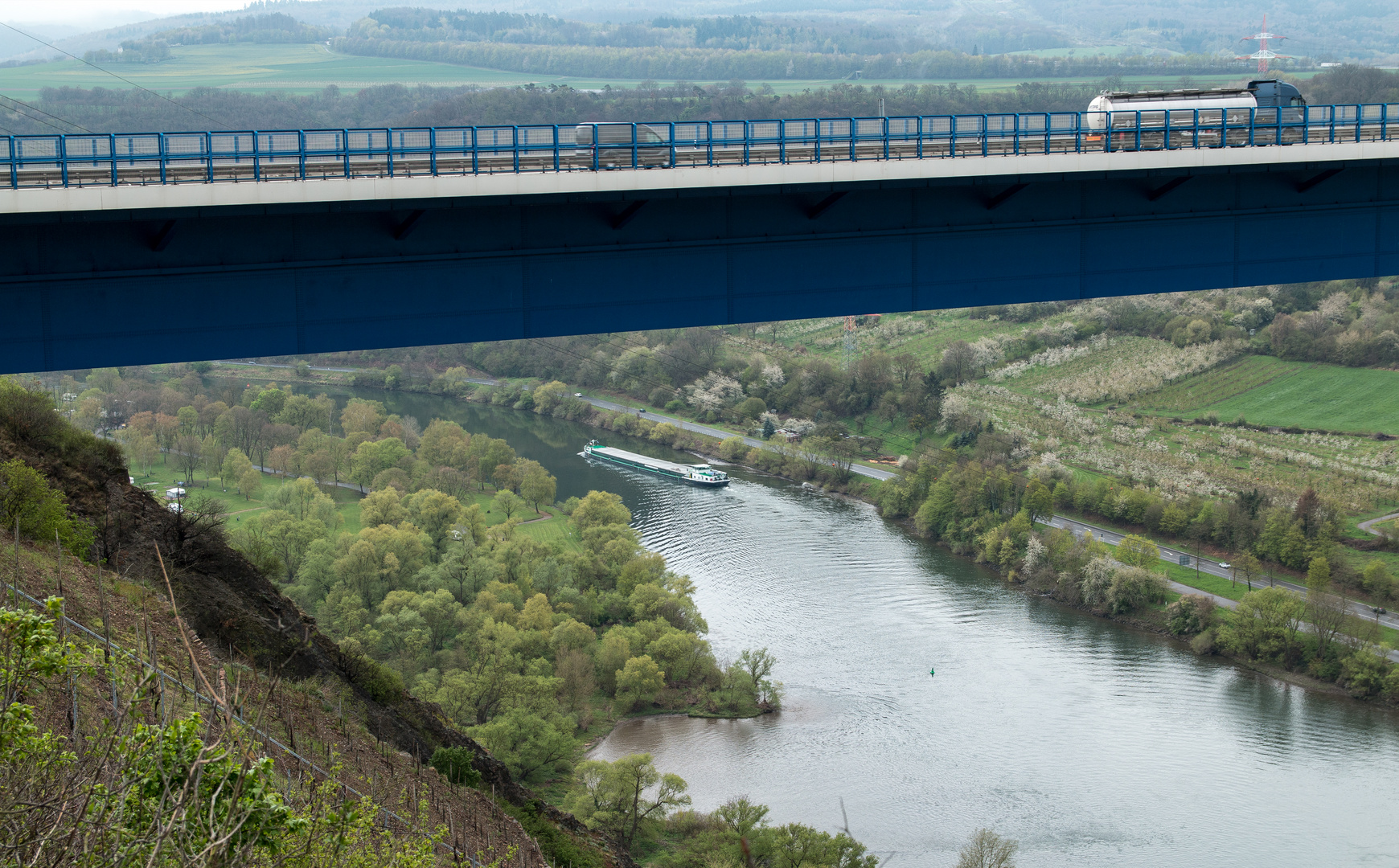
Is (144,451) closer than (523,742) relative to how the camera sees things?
No

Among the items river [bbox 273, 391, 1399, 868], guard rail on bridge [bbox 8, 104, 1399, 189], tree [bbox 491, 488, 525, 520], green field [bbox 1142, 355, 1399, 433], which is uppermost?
guard rail on bridge [bbox 8, 104, 1399, 189]

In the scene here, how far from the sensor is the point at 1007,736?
34844mm

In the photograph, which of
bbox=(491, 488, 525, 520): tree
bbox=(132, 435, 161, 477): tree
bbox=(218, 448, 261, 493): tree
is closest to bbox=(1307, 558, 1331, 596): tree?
bbox=(491, 488, 525, 520): tree

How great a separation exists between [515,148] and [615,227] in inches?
69.2

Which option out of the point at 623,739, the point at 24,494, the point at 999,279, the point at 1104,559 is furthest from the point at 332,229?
the point at 1104,559

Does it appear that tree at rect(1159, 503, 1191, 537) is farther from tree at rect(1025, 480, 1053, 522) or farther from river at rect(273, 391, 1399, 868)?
river at rect(273, 391, 1399, 868)

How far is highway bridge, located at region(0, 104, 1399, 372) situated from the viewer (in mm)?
14195

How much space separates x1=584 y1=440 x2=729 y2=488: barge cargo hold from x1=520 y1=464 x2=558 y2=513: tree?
748 cm

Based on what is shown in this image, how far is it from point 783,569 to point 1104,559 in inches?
511

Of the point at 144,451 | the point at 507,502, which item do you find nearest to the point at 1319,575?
the point at 507,502

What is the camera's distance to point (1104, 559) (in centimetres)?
4706

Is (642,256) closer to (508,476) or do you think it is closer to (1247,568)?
(1247,568)

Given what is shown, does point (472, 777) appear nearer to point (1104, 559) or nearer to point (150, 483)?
point (1104, 559)

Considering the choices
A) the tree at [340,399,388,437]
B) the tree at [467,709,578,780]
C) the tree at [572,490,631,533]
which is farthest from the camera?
the tree at [340,399,388,437]
